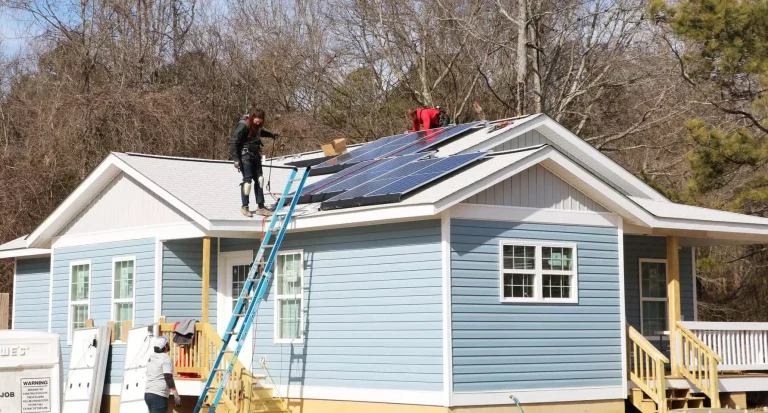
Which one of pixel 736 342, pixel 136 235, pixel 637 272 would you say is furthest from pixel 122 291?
pixel 736 342

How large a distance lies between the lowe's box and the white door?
26.6ft

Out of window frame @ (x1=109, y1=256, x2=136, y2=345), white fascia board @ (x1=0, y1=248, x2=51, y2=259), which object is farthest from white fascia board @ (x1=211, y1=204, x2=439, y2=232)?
white fascia board @ (x1=0, y1=248, x2=51, y2=259)

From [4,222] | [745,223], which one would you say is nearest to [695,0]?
[745,223]

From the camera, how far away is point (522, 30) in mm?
32156

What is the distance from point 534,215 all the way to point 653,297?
474cm

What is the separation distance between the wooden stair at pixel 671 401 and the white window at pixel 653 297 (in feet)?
6.29

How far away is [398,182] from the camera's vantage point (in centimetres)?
1675

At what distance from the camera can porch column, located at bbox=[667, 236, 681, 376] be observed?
737 inches

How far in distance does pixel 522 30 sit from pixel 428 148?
44.6 feet

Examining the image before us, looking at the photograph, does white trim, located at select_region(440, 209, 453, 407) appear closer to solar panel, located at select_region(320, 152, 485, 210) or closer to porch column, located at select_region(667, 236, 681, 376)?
solar panel, located at select_region(320, 152, 485, 210)

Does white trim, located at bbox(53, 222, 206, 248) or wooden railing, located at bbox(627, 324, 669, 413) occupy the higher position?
white trim, located at bbox(53, 222, 206, 248)

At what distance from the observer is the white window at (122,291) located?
65.0 feet

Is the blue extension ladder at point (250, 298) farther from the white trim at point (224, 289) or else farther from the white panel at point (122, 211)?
the white panel at point (122, 211)

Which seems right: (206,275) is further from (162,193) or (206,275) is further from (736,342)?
(736,342)
